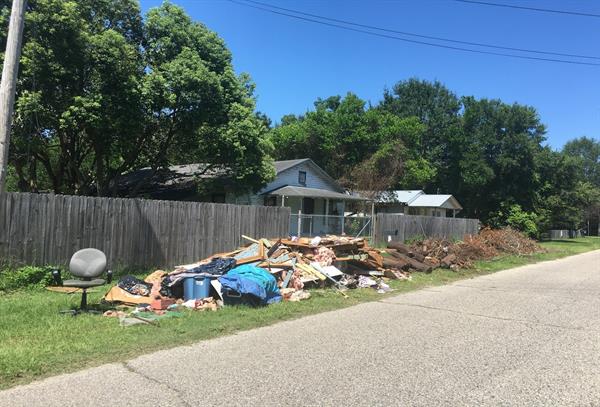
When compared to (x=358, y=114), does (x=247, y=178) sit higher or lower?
lower

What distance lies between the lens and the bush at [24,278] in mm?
9750

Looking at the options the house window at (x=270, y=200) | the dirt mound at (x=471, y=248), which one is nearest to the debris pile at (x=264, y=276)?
the dirt mound at (x=471, y=248)

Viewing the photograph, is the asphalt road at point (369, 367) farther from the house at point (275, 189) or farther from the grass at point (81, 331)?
the house at point (275, 189)

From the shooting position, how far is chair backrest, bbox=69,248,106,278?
316 inches

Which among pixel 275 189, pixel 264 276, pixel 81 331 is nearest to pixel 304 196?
pixel 275 189

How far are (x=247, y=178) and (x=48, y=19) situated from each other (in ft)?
30.6

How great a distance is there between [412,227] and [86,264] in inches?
801

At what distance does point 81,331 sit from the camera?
22.6 ft

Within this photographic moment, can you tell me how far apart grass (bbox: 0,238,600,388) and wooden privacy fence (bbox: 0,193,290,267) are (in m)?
1.33

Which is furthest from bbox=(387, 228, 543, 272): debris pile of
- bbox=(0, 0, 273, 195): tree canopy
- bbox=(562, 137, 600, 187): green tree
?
bbox=(562, 137, 600, 187): green tree

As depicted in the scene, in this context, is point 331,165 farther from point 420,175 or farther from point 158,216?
point 158,216

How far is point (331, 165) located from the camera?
130ft

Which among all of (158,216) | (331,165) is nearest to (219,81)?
(158,216)

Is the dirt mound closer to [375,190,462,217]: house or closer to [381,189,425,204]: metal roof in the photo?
Result: [381,189,425,204]: metal roof
